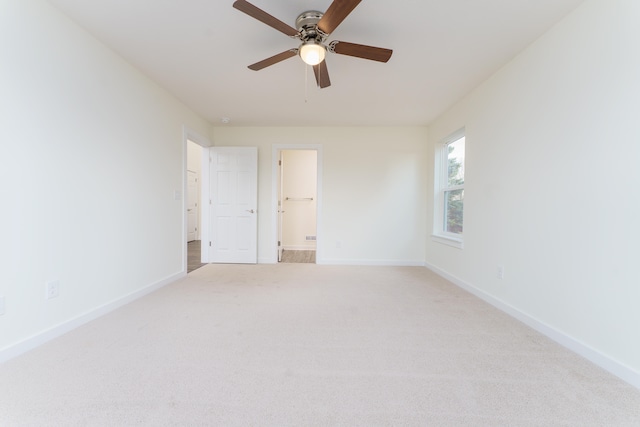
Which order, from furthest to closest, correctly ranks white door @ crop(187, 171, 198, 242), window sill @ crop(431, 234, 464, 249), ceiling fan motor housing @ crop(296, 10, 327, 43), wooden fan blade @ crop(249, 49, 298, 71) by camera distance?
white door @ crop(187, 171, 198, 242), window sill @ crop(431, 234, 464, 249), wooden fan blade @ crop(249, 49, 298, 71), ceiling fan motor housing @ crop(296, 10, 327, 43)

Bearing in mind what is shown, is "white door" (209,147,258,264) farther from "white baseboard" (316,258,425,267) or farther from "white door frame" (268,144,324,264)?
"white baseboard" (316,258,425,267)

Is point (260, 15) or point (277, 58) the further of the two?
point (277, 58)

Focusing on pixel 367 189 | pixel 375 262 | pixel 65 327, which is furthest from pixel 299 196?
pixel 65 327

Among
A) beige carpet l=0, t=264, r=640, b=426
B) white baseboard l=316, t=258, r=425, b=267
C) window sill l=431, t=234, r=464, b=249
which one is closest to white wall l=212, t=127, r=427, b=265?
white baseboard l=316, t=258, r=425, b=267

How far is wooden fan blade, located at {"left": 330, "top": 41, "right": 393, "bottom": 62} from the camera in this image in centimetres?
186

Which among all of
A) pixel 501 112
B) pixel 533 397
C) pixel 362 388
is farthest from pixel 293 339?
pixel 501 112

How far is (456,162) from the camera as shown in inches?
147

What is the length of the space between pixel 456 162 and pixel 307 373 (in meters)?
3.35

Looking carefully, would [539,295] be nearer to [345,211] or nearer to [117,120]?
[345,211]

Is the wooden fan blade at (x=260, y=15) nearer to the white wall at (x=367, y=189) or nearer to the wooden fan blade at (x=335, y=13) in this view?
the wooden fan blade at (x=335, y=13)

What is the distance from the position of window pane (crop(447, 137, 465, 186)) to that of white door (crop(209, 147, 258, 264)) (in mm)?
2956

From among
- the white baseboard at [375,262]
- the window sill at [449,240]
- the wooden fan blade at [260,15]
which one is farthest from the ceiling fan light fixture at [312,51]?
the white baseboard at [375,262]

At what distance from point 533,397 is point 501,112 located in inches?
91.6

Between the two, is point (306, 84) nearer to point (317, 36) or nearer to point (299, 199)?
point (317, 36)
